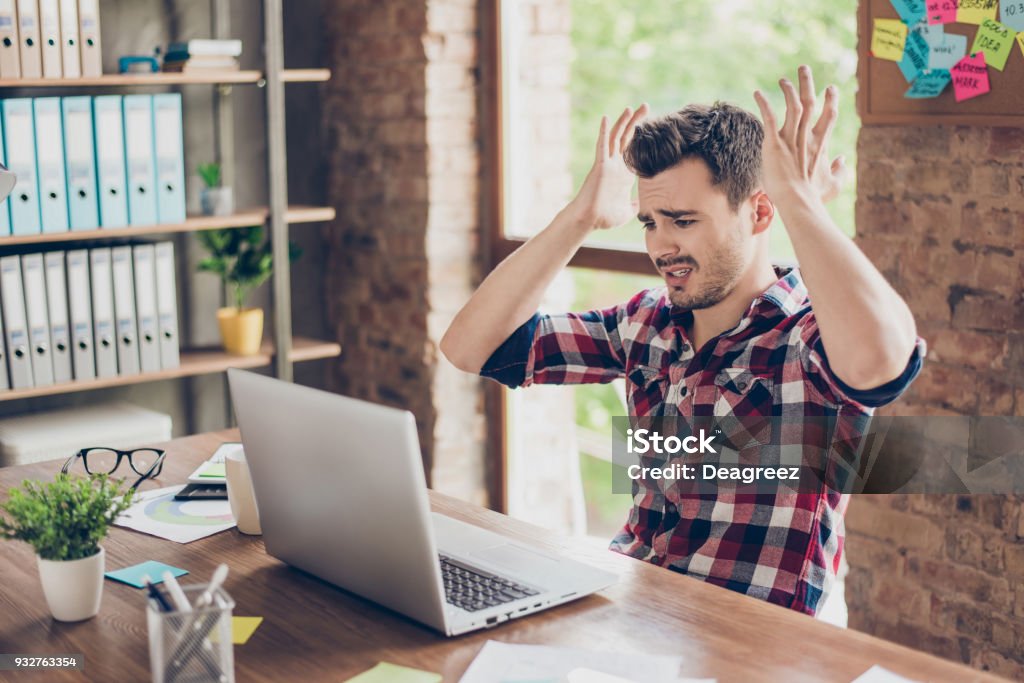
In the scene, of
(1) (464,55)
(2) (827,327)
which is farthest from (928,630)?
(1) (464,55)

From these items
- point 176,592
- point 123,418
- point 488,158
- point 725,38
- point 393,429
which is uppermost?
point 725,38

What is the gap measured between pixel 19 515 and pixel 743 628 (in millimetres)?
877

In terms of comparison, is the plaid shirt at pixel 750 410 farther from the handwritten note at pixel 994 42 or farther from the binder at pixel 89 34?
the binder at pixel 89 34

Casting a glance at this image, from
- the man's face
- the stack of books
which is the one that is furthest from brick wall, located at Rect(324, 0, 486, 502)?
the man's face

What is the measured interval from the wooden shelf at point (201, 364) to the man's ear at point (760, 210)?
5.27ft

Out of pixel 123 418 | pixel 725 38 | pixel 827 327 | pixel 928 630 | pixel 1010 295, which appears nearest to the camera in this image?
pixel 827 327

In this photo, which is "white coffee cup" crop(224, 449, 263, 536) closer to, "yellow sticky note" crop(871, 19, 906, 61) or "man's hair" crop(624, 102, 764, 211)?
"man's hair" crop(624, 102, 764, 211)

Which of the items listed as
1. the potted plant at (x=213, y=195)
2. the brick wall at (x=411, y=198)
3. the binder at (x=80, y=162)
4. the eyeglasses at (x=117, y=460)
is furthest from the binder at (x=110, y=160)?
the eyeglasses at (x=117, y=460)

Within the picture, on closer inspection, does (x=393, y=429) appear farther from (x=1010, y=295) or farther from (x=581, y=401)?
(x=581, y=401)

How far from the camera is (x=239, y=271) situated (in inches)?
135

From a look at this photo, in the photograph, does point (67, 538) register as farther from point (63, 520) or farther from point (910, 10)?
point (910, 10)

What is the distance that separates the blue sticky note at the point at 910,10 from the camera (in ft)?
7.34

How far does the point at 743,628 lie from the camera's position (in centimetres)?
140

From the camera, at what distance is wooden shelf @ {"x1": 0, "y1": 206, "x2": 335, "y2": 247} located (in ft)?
9.90
